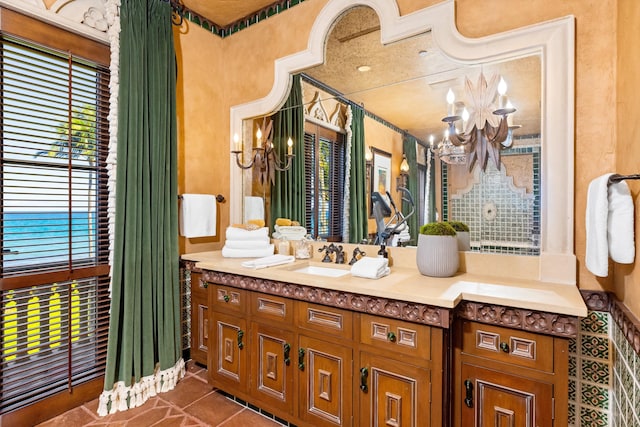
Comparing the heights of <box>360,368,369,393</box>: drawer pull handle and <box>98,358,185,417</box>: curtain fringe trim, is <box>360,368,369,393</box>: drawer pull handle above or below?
above

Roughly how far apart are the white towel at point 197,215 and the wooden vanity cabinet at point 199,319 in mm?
357

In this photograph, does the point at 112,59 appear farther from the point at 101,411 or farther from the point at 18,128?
the point at 101,411

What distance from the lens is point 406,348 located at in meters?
1.45

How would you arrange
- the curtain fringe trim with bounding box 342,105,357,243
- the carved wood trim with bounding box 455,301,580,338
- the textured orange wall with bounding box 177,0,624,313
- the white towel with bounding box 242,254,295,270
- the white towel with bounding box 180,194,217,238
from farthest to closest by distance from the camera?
1. the white towel with bounding box 180,194,217,238
2. the curtain fringe trim with bounding box 342,105,357,243
3. the white towel with bounding box 242,254,295,270
4. the textured orange wall with bounding box 177,0,624,313
5. the carved wood trim with bounding box 455,301,580,338

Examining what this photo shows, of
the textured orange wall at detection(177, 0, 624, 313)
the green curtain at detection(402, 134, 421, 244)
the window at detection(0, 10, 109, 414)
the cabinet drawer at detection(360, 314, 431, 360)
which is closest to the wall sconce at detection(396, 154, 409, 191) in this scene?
the green curtain at detection(402, 134, 421, 244)

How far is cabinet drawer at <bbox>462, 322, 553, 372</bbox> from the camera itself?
130 centimetres

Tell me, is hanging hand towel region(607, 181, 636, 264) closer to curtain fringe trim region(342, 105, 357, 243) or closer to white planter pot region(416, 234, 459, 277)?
white planter pot region(416, 234, 459, 277)

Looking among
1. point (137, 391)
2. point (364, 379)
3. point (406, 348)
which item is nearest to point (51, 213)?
point (137, 391)

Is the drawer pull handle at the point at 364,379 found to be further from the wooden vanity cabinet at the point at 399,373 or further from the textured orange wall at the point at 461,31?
the textured orange wall at the point at 461,31

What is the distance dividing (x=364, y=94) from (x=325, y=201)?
2.64ft

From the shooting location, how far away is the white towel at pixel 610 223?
115 cm

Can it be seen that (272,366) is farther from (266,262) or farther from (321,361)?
(266,262)

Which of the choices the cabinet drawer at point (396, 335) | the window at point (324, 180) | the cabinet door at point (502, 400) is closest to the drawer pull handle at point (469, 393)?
the cabinet door at point (502, 400)

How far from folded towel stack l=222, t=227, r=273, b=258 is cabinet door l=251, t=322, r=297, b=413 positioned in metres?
0.68
